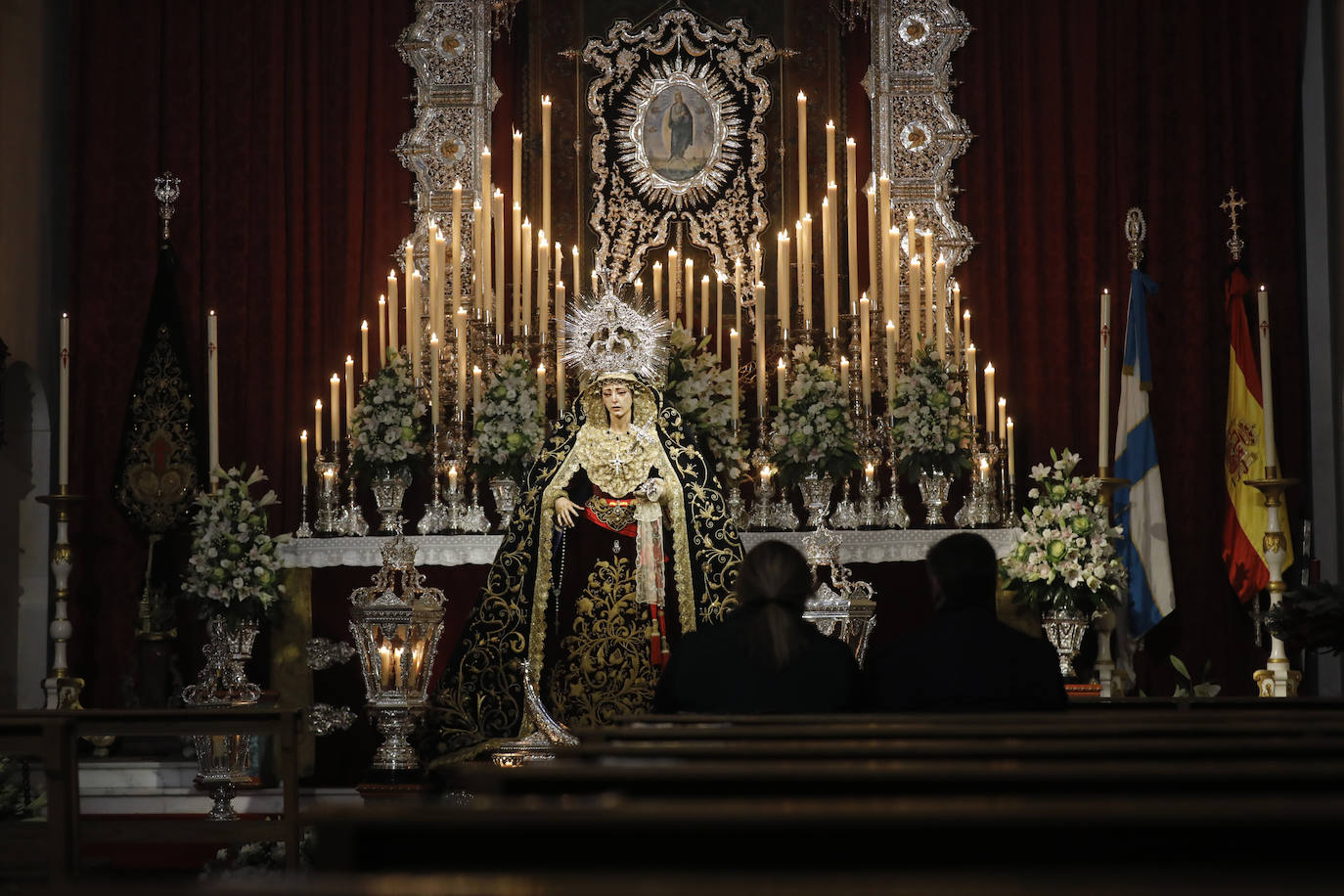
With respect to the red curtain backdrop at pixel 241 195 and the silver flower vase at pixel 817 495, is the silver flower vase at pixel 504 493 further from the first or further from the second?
the red curtain backdrop at pixel 241 195

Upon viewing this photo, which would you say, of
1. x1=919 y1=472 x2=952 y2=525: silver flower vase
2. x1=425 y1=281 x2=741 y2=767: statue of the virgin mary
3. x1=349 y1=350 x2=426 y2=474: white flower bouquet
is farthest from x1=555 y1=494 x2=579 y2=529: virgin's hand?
x1=919 y1=472 x2=952 y2=525: silver flower vase

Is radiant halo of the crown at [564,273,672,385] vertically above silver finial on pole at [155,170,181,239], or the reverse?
silver finial on pole at [155,170,181,239]

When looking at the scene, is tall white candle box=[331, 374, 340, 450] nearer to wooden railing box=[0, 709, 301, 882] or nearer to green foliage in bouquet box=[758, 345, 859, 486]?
green foliage in bouquet box=[758, 345, 859, 486]

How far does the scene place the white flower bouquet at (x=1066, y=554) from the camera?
26.2 ft

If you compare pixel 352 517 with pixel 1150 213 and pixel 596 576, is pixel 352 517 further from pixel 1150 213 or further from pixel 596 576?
pixel 1150 213

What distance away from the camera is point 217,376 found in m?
10.5

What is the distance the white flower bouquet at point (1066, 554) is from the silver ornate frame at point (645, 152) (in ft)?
10.2

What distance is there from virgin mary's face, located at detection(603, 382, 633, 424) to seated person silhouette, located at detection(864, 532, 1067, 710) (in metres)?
3.81

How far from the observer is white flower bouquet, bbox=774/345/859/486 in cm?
846

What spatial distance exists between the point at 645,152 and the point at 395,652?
4.31m

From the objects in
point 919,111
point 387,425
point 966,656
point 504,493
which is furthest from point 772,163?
point 966,656

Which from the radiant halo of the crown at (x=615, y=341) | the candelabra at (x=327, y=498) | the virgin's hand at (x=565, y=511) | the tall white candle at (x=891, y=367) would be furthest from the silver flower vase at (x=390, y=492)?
the tall white candle at (x=891, y=367)

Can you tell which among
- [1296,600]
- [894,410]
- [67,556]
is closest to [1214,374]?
[894,410]

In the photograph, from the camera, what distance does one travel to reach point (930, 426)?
850 cm
